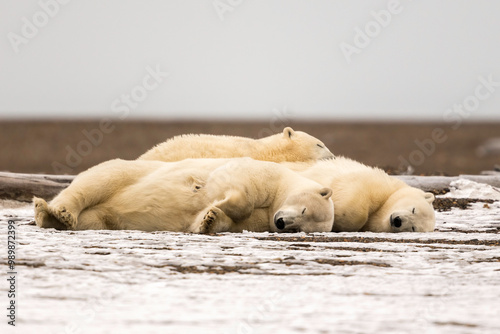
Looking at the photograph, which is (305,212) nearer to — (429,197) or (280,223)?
(280,223)

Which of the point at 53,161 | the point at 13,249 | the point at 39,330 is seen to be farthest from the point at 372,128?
the point at 39,330

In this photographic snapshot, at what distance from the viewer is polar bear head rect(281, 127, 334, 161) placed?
6.64 m

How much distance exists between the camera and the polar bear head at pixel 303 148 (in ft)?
21.8

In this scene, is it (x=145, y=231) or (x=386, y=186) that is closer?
(x=145, y=231)

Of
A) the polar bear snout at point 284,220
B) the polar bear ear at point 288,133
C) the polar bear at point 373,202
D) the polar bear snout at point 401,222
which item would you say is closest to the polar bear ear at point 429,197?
the polar bear at point 373,202

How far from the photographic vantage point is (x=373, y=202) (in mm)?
5559

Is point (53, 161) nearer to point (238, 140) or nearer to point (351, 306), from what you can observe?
point (238, 140)

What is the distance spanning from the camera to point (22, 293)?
9.45ft

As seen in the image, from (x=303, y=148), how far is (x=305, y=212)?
6.00ft

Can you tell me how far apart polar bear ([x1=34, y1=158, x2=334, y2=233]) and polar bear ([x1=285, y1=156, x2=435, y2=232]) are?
1.16 feet

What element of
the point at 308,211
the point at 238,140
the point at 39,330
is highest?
the point at 238,140

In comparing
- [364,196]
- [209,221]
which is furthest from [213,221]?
[364,196]

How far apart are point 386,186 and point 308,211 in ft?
3.34

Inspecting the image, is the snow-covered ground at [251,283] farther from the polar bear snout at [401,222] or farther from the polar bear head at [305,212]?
the polar bear snout at [401,222]
